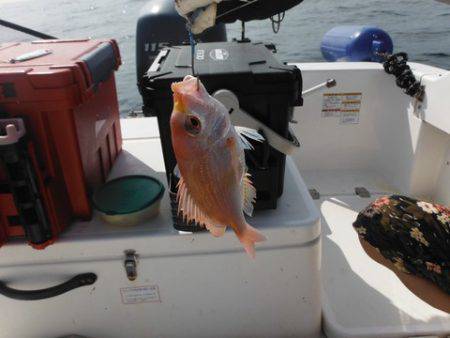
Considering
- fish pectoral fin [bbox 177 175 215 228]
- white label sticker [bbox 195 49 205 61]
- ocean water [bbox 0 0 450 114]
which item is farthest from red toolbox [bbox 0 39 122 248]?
ocean water [bbox 0 0 450 114]

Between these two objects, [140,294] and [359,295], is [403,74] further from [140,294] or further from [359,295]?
[140,294]

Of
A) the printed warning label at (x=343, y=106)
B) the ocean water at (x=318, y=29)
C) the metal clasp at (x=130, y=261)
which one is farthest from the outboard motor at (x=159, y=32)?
the ocean water at (x=318, y=29)

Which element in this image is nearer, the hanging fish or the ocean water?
the hanging fish

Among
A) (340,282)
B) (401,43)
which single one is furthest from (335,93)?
(401,43)

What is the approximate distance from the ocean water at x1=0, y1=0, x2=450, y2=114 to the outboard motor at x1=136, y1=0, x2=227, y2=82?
271cm

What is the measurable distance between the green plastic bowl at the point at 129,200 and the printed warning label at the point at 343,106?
2.04 metres

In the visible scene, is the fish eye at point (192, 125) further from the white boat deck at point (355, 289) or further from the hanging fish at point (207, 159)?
the white boat deck at point (355, 289)

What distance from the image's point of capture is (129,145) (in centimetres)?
218

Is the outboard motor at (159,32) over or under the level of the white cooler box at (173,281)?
over

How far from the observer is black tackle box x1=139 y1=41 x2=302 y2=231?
127cm

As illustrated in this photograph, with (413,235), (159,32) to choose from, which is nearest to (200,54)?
(413,235)

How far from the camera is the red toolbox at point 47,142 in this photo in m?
1.22

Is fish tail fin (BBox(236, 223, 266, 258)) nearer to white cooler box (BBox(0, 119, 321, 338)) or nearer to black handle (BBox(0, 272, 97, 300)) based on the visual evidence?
white cooler box (BBox(0, 119, 321, 338))

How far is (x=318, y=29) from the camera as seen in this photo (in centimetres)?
1098
